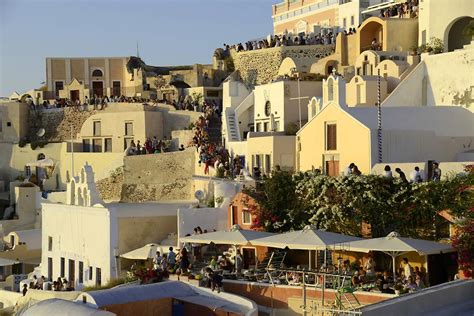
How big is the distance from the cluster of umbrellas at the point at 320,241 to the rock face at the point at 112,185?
53.4 feet

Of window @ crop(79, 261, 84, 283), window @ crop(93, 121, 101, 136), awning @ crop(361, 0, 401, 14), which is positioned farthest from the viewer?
window @ crop(93, 121, 101, 136)

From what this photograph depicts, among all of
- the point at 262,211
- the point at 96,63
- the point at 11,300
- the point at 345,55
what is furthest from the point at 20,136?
the point at 262,211

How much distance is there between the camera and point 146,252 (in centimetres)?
2817

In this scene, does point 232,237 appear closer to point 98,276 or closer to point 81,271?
point 98,276

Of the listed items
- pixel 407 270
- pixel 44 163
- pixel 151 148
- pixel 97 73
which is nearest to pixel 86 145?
pixel 44 163

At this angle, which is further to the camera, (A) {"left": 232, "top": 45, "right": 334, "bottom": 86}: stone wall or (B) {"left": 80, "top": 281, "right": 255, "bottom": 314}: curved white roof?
(A) {"left": 232, "top": 45, "right": 334, "bottom": 86}: stone wall

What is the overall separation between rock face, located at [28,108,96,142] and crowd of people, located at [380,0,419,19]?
17.3 meters

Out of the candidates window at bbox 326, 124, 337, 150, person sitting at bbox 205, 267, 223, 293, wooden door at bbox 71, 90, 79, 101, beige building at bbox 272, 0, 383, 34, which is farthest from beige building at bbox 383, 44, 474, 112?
wooden door at bbox 71, 90, 79, 101

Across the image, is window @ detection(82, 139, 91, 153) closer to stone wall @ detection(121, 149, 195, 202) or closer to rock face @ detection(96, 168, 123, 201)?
rock face @ detection(96, 168, 123, 201)

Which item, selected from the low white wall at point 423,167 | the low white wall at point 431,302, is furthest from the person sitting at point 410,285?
the low white wall at point 423,167

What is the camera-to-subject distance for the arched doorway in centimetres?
3406

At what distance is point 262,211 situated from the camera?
2689 centimetres

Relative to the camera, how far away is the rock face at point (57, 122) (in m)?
52.5

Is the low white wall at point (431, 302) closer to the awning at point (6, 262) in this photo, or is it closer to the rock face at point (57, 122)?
the awning at point (6, 262)
